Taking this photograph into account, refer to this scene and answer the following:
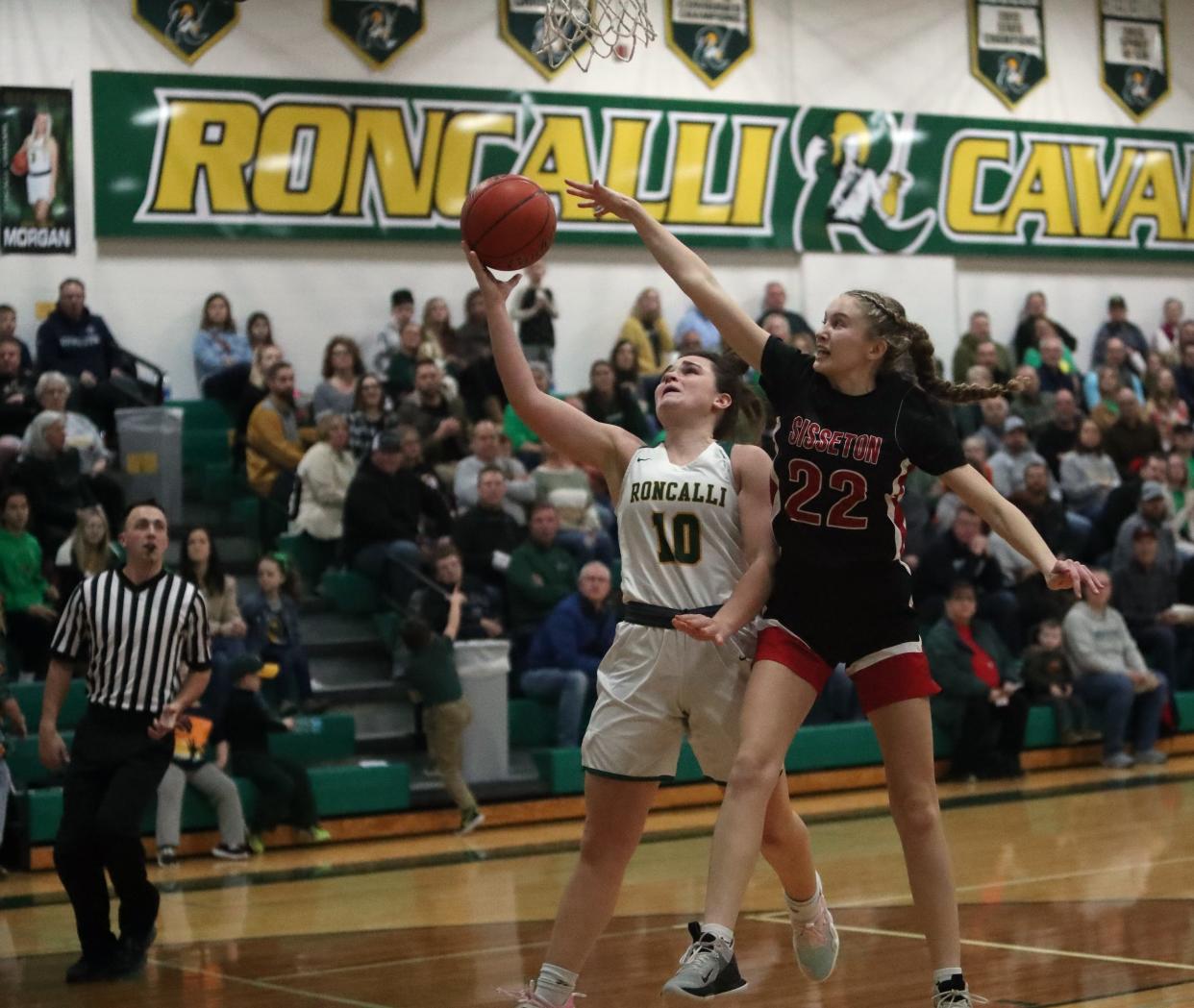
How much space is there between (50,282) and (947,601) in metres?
8.25

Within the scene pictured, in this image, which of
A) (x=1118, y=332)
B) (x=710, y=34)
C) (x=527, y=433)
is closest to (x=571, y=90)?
(x=710, y=34)

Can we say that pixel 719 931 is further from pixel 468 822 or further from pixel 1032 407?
pixel 1032 407

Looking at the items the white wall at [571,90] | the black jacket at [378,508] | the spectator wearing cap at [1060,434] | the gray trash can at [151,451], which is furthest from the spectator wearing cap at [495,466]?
the spectator wearing cap at [1060,434]

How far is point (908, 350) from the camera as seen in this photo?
5285 millimetres

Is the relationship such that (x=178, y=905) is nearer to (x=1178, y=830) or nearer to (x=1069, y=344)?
(x=1178, y=830)

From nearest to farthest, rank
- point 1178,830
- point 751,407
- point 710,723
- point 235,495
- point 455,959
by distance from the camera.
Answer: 1. point 710,723
2. point 751,407
3. point 455,959
4. point 1178,830
5. point 235,495

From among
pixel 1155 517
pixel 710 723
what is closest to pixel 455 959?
pixel 710 723

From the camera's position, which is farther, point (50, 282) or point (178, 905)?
point (50, 282)

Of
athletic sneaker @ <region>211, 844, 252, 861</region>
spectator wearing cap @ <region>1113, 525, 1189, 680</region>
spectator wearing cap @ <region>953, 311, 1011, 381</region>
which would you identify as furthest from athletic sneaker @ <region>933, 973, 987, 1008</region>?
spectator wearing cap @ <region>953, 311, 1011, 381</region>

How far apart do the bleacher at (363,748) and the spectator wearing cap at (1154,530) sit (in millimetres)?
1156

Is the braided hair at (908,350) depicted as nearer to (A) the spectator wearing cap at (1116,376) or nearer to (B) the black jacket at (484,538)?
(B) the black jacket at (484,538)

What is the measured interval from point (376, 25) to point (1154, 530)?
858cm

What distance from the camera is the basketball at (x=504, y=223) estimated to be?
5.57m

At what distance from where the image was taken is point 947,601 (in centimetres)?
1337
